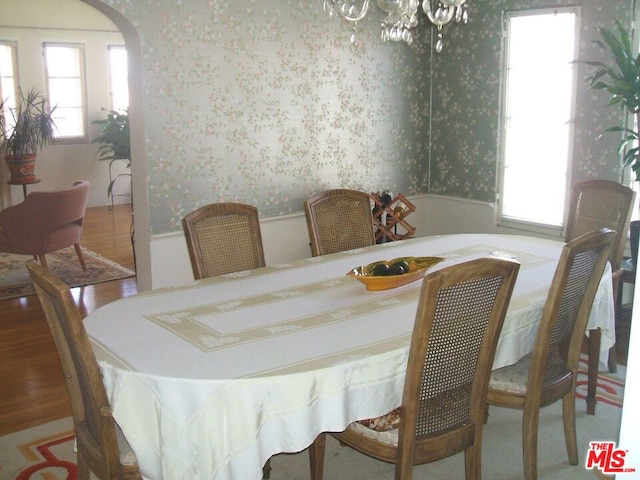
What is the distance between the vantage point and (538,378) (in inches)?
107

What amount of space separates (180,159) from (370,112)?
1720 millimetres

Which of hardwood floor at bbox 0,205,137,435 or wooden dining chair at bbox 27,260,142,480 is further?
hardwood floor at bbox 0,205,137,435

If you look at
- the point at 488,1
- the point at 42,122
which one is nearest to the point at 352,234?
the point at 488,1

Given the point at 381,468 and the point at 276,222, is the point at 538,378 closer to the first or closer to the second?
the point at 381,468

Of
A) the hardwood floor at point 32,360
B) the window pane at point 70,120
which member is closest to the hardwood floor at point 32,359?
the hardwood floor at point 32,360

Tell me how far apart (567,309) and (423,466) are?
0.94 m

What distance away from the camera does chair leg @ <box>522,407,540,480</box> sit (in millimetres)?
2755

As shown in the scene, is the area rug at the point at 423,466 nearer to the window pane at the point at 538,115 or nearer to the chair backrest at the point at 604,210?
the chair backrest at the point at 604,210

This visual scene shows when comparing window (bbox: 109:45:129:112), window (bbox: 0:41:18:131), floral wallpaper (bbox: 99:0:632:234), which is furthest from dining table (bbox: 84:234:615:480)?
window (bbox: 109:45:129:112)

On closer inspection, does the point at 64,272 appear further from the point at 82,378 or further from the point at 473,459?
the point at 473,459

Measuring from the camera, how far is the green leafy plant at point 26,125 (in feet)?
27.1

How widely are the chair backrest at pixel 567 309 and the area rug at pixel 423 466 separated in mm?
475

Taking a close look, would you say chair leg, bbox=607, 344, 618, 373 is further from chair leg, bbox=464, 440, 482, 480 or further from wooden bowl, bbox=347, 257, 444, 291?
chair leg, bbox=464, 440, 482, 480

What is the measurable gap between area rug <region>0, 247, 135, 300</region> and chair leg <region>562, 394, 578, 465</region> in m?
4.28
